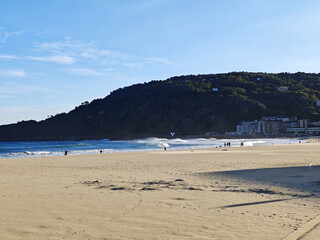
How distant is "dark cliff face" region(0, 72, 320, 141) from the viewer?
458ft

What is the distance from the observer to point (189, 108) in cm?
14725

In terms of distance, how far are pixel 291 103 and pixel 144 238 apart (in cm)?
15235

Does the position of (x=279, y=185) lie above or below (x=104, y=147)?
above

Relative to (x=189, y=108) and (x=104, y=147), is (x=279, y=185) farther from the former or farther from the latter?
(x=189, y=108)

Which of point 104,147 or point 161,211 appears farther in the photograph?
point 104,147

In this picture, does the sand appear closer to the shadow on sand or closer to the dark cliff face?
the shadow on sand

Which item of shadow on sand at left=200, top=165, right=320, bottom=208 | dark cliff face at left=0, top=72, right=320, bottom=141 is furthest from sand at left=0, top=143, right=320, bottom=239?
dark cliff face at left=0, top=72, right=320, bottom=141

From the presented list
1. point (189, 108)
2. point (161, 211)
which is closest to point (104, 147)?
point (161, 211)

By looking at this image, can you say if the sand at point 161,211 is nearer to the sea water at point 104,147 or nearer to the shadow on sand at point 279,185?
the shadow on sand at point 279,185

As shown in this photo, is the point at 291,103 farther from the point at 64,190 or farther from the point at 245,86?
the point at 64,190

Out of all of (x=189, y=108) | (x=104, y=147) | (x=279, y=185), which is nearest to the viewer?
(x=279, y=185)

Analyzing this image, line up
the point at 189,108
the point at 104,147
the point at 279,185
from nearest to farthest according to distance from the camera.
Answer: the point at 279,185
the point at 104,147
the point at 189,108

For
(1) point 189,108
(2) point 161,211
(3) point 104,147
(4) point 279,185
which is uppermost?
(1) point 189,108

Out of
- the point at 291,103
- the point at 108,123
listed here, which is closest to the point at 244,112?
the point at 291,103
